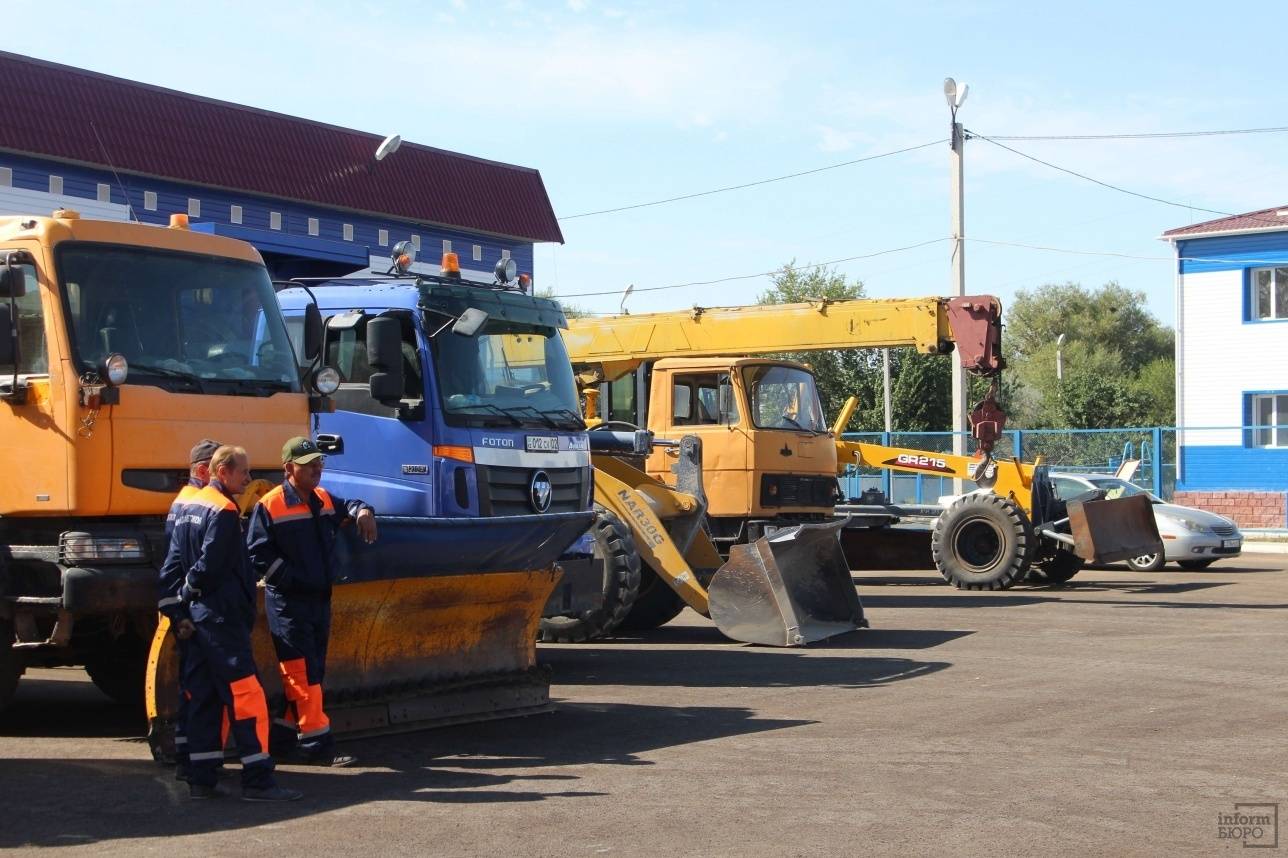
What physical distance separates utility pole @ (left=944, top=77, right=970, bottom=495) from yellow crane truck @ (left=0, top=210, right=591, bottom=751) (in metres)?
19.4

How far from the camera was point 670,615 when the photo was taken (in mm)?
14797

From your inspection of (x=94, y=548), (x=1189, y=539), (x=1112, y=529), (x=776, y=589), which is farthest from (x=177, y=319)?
(x=1189, y=539)

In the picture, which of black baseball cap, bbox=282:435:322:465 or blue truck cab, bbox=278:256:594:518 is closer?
black baseball cap, bbox=282:435:322:465

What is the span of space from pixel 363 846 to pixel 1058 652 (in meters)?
8.12

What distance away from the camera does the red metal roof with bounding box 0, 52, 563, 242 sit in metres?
17.5

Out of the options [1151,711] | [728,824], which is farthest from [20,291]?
[1151,711]

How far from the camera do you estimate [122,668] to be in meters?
9.88

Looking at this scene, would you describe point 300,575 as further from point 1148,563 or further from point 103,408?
point 1148,563

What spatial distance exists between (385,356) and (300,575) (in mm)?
3029

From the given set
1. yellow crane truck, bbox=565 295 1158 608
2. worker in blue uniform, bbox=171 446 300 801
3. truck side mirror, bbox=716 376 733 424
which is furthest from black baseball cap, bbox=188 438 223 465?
truck side mirror, bbox=716 376 733 424

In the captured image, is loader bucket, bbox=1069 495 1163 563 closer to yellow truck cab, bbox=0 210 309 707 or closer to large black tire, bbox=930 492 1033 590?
large black tire, bbox=930 492 1033 590

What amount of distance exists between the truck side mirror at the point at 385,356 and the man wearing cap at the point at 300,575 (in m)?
2.59

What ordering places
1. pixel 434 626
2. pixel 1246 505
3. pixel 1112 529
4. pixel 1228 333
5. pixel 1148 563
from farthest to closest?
pixel 1228 333
pixel 1246 505
pixel 1148 563
pixel 1112 529
pixel 434 626

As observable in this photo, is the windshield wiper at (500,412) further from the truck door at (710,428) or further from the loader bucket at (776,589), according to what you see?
the truck door at (710,428)
